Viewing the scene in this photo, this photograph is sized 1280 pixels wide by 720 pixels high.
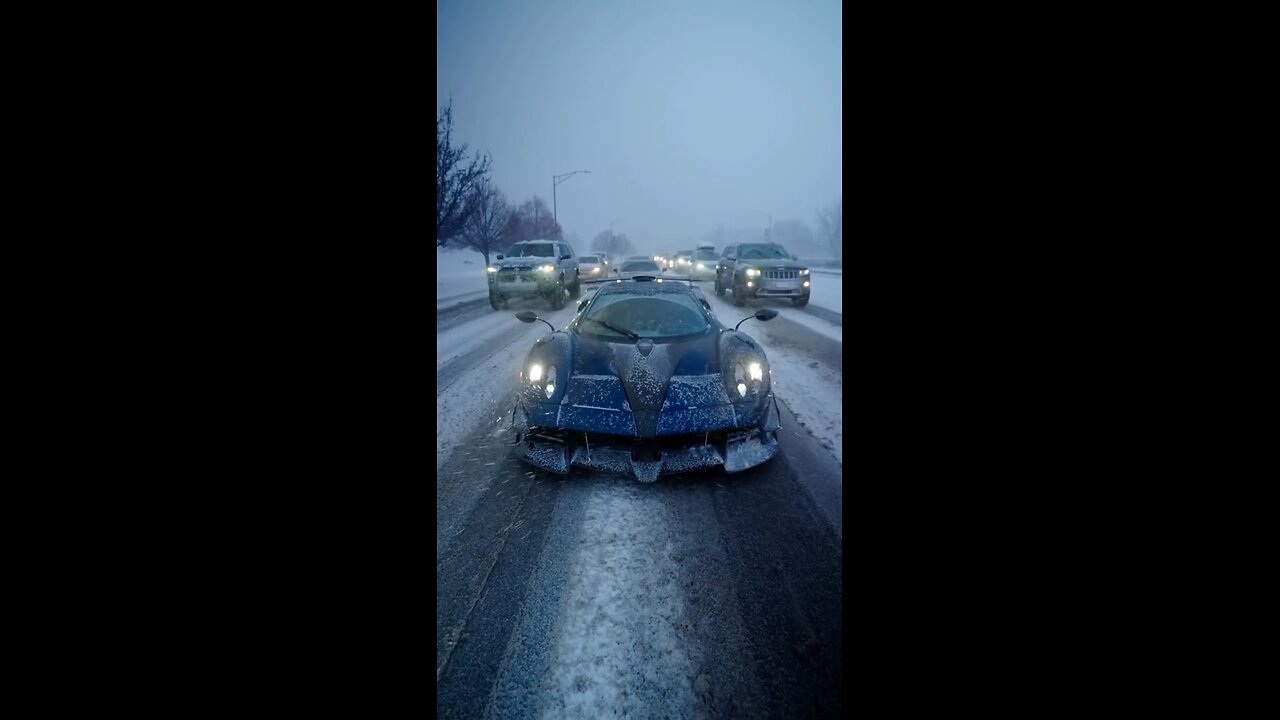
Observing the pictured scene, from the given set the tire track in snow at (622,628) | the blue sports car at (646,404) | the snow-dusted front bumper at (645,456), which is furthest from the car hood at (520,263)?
the tire track in snow at (622,628)

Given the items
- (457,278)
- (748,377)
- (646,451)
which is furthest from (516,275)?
(457,278)

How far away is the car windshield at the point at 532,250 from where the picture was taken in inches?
520

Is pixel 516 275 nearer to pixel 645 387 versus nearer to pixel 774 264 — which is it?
pixel 774 264

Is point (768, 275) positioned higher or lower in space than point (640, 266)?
lower

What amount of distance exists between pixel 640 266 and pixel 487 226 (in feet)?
27.2

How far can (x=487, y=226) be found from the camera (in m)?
21.1

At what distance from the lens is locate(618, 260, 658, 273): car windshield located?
16531 mm

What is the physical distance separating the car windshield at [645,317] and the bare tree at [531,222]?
2586 cm

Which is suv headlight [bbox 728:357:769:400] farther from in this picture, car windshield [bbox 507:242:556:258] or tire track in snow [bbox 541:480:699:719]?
car windshield [bbox 507:242:556:258]

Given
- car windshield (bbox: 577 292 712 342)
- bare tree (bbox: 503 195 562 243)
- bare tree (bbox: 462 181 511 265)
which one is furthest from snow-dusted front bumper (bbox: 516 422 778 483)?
bare tree (bbox: 503 195 562 243)

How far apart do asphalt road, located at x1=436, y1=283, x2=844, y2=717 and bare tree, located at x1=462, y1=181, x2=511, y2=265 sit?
19225mm
